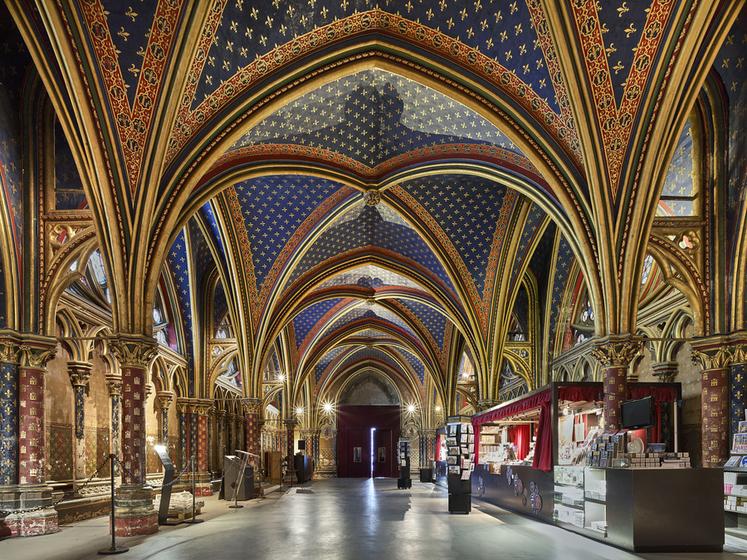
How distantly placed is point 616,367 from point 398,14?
266 inches

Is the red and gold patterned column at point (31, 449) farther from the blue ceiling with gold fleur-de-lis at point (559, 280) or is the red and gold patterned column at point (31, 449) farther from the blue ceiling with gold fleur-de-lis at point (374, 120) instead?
the blue ceiling with gold fleur-de-lis at point (559, 280)

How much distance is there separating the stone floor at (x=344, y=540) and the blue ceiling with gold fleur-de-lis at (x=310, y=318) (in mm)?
14459

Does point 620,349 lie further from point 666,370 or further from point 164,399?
point 164,399

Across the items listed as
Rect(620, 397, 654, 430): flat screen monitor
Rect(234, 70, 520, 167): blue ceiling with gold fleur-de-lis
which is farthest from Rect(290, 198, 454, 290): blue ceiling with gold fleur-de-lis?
Rect(620, 397, 654, 430): flat screen monitor

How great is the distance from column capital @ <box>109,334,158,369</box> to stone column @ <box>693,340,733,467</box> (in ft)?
31.1

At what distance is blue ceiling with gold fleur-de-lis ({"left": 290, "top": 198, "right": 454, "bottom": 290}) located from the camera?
67.9ft

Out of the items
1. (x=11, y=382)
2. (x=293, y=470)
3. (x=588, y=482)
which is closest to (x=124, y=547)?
(x=11, y=382)

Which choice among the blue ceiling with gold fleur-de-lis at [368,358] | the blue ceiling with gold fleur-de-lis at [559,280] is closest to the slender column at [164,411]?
the blue ceiling with gold fleur-de-lis at [559,280]

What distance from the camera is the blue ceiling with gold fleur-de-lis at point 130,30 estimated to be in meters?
9.96

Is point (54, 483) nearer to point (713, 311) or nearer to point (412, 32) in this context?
point (412, 32)

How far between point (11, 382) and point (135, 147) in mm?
4282

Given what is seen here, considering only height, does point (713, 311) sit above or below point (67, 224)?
below

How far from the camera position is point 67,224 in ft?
41.0

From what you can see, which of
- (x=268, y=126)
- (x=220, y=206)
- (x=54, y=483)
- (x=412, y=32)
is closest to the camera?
(x=412, y=32)
